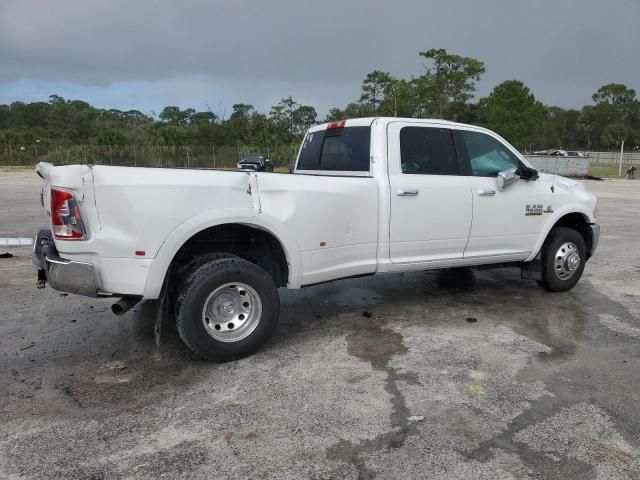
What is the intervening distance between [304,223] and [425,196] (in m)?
1.33

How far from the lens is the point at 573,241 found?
6.28 metres

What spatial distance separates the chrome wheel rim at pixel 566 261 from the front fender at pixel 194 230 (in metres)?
3.57

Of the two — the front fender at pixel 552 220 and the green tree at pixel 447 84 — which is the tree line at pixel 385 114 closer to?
the green tree at pixel 447 84

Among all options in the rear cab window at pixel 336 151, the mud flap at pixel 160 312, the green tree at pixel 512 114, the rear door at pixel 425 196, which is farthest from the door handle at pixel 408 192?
the green tree at pixel 512 114

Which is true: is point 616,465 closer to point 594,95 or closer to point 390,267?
point 390,267

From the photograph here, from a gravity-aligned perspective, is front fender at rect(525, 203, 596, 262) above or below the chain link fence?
below

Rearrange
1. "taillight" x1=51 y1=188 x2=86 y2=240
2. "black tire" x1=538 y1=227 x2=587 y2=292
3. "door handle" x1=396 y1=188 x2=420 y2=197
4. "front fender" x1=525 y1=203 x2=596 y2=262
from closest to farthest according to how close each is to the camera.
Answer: "taillight" x1=51 y1=188 x2=86 y2=240 → "door handle" x1=396 y1=188 x2=420 y2=197 → "front fender" x1=525 y1=203 x2=596 y2=262 → "black tire" x1=538 y1=227 x2=587 y2=292

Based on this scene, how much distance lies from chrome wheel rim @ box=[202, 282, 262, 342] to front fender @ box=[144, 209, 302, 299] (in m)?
0.43

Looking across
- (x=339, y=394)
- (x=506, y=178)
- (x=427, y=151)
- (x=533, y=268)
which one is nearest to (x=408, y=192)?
(x=427, y=151)

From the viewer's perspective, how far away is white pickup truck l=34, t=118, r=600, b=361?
12.5 ft

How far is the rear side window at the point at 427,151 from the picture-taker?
5191mm

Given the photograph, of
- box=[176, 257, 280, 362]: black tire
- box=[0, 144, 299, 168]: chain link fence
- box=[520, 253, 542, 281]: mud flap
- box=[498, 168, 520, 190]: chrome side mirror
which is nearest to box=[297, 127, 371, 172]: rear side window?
box=[498, 168, 520, 190]: chrome side mirror

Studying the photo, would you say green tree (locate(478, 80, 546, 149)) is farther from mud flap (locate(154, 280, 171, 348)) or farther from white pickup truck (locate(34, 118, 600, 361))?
mud flap (locate(154, 280, 171, 348))

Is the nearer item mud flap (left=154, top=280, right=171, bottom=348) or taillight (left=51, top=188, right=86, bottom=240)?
taillight (left=51, top=188, right=86, bottom=240)
